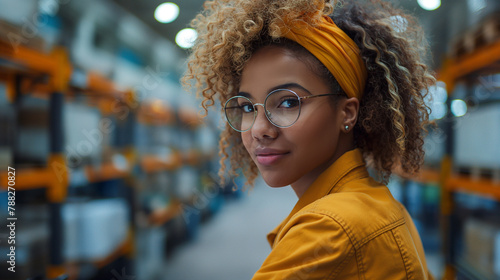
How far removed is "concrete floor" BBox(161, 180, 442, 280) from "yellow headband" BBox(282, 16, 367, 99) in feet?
4.07

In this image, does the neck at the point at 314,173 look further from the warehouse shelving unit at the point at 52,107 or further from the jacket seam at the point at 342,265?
the warehouse shelving unit at the point at 52,107

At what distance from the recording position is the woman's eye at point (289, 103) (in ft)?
2.33

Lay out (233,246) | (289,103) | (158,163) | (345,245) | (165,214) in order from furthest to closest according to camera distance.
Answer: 1. (233,246)
2. (165,214)
3. (158,163)
4. (289,103)
5. (345,245)

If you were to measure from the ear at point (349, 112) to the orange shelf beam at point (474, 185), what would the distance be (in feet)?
3.90

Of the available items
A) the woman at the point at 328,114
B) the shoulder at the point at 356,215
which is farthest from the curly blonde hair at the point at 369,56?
the shoulder at the point at 356,215

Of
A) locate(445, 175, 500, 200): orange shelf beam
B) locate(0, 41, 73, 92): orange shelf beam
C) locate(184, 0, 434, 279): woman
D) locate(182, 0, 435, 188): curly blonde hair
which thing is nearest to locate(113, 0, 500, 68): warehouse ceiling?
locate(445, 175, 500, 200): orange shelf beam

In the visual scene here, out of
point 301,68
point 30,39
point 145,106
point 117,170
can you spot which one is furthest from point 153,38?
point 301,68

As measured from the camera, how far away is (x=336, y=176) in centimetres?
73

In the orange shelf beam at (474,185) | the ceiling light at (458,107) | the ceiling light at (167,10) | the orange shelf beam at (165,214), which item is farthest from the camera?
the orange shelf beam at (165,214)

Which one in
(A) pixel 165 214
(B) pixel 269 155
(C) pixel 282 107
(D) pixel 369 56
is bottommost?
(A) pixel 165 214

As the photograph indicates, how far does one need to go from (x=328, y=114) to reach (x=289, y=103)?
0.30 feet

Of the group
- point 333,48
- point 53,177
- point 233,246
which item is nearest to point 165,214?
point 233,246

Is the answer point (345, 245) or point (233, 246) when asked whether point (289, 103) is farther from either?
point (233, 246)

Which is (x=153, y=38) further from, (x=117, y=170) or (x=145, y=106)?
(x=117, y=170)
